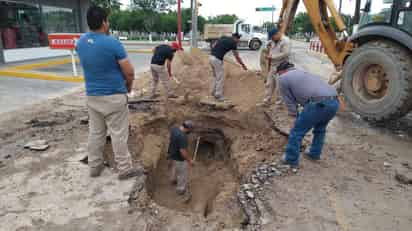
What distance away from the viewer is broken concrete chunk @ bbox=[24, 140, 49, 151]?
436 centimetres

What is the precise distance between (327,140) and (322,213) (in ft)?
6.84

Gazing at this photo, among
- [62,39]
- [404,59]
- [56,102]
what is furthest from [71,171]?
[62,39]

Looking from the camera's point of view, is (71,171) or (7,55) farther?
(7,55)

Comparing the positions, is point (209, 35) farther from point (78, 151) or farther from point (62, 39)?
point (78, 151)

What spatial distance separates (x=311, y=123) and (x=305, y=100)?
11.9 inches

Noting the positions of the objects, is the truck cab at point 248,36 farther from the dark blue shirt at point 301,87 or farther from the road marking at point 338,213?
the road marking at point 338,213

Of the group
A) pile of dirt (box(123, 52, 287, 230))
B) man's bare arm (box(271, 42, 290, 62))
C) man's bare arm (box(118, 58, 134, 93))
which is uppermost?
man's bare arm (box(271, 42, 290, 62))

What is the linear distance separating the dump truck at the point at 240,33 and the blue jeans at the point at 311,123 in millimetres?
20189

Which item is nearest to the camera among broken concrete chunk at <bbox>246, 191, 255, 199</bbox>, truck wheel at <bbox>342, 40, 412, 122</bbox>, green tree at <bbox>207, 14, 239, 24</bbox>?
broken concrete chunk at <bbox>246, 191, 255, 199</bbox>

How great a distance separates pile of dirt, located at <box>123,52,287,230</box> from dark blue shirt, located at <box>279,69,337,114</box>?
100 centimetres

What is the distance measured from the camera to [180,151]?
176 inches

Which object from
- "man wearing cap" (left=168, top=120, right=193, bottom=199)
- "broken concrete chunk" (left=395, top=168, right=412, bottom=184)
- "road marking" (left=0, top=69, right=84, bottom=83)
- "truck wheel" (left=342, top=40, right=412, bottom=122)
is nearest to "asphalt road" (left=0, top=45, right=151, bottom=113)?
"road marking" (left=0, top=69, right=84, bottom=83)

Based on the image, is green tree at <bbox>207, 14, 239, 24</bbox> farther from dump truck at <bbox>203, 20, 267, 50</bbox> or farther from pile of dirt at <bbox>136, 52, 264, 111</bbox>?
pile of dirt at <bbox>136, 52, 264, 111</bbox>

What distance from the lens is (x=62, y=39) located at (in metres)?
8.91
